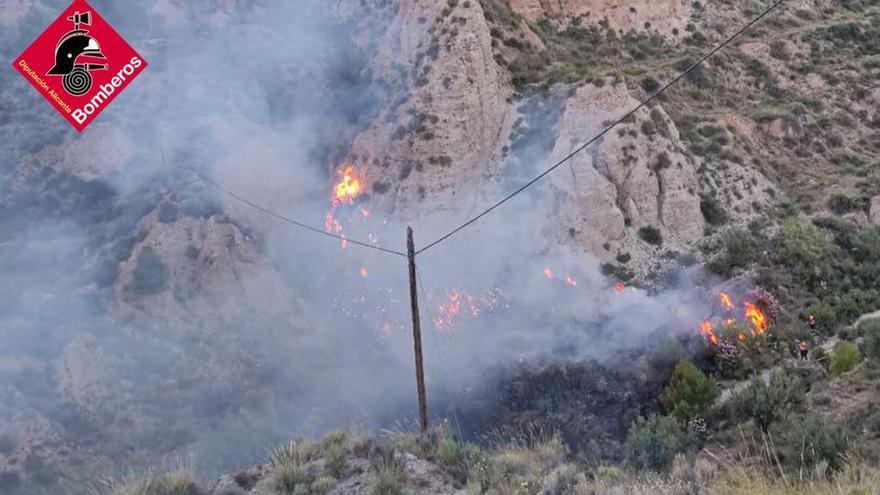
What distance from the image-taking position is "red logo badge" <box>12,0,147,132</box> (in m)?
19.7

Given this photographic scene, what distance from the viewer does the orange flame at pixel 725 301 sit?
1936 cm

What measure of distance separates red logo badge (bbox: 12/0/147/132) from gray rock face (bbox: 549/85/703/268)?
12.2 meters

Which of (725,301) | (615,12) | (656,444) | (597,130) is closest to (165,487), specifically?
(656,444)

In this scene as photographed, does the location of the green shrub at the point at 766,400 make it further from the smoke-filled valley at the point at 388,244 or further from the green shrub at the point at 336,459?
the green shrub at the point at 336,459

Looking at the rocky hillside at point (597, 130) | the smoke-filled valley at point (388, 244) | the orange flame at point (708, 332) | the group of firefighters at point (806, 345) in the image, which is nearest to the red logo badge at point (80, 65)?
the smoke-filled valley at point (388, 244)

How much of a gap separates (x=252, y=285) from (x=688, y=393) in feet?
35.0

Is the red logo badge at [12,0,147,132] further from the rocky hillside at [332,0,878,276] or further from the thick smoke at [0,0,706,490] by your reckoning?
the rocky hillside at [332,0,878,276]

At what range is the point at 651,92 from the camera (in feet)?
79.4

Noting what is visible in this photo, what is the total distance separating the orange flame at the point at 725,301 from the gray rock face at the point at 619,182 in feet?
6.10

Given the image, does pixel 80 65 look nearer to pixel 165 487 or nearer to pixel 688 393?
pixel 165 487

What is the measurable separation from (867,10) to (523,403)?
2725 centimetres

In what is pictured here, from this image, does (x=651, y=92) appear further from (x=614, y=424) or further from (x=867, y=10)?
(x=867, y=10)

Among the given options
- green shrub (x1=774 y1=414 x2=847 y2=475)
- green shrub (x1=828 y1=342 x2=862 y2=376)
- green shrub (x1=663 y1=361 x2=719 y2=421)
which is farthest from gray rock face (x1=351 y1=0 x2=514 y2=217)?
green shrub (x1=774 y1=414 x2=847 y2=475)

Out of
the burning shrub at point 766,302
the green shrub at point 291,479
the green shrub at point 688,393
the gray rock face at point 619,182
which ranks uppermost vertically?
the gray rock face at point 619,182
